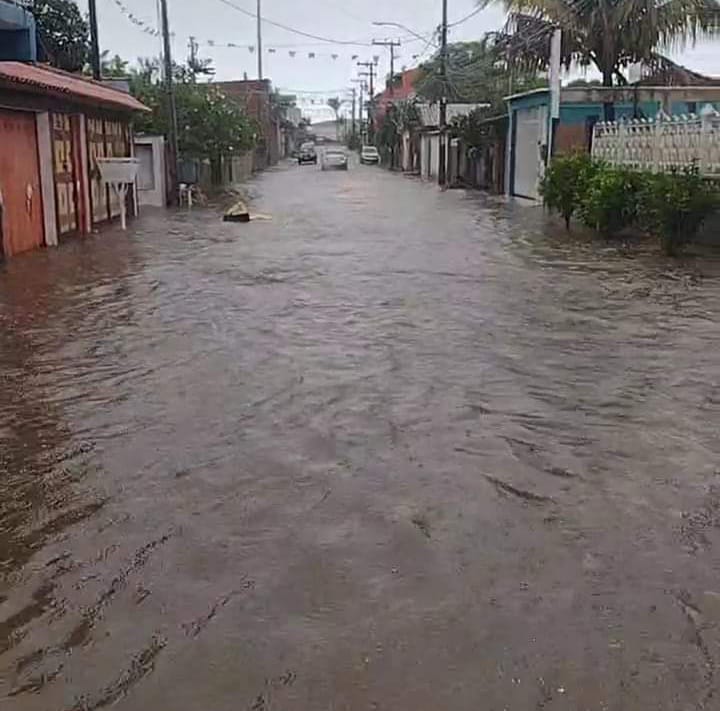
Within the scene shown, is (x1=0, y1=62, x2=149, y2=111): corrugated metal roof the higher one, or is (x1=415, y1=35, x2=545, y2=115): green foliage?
(x1=415, y1=35, x2=545, y2=115): green foliage

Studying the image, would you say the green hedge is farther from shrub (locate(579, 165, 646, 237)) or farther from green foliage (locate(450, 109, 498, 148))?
green foliage (locate(450, 109, 498, 148))

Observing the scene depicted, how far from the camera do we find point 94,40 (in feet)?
79.7

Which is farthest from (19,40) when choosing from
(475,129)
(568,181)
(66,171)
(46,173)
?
(475,129)

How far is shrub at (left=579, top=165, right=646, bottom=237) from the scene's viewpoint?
57.1 feet

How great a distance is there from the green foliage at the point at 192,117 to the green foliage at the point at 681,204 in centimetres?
1997

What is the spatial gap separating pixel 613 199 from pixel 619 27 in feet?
40.7

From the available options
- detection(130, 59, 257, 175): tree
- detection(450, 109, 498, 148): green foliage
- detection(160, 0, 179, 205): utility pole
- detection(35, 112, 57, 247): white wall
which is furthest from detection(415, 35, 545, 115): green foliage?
detection(35, 112, 57, 247): white wall

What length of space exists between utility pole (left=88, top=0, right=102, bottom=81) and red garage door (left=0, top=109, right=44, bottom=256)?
795 cm

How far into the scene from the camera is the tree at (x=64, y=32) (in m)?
27.7

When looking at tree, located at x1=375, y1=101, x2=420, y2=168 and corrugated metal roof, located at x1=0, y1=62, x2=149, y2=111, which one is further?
tree, located at x1=375, y1=101, x2=420, y2=168

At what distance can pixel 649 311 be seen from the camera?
34.1 ft

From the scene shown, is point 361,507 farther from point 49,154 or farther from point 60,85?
point 49,154

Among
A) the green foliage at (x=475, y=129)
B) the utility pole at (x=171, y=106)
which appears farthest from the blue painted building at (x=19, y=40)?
the green foliage at (x=475, y=129)

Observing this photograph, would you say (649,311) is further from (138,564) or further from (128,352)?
(138,564)
